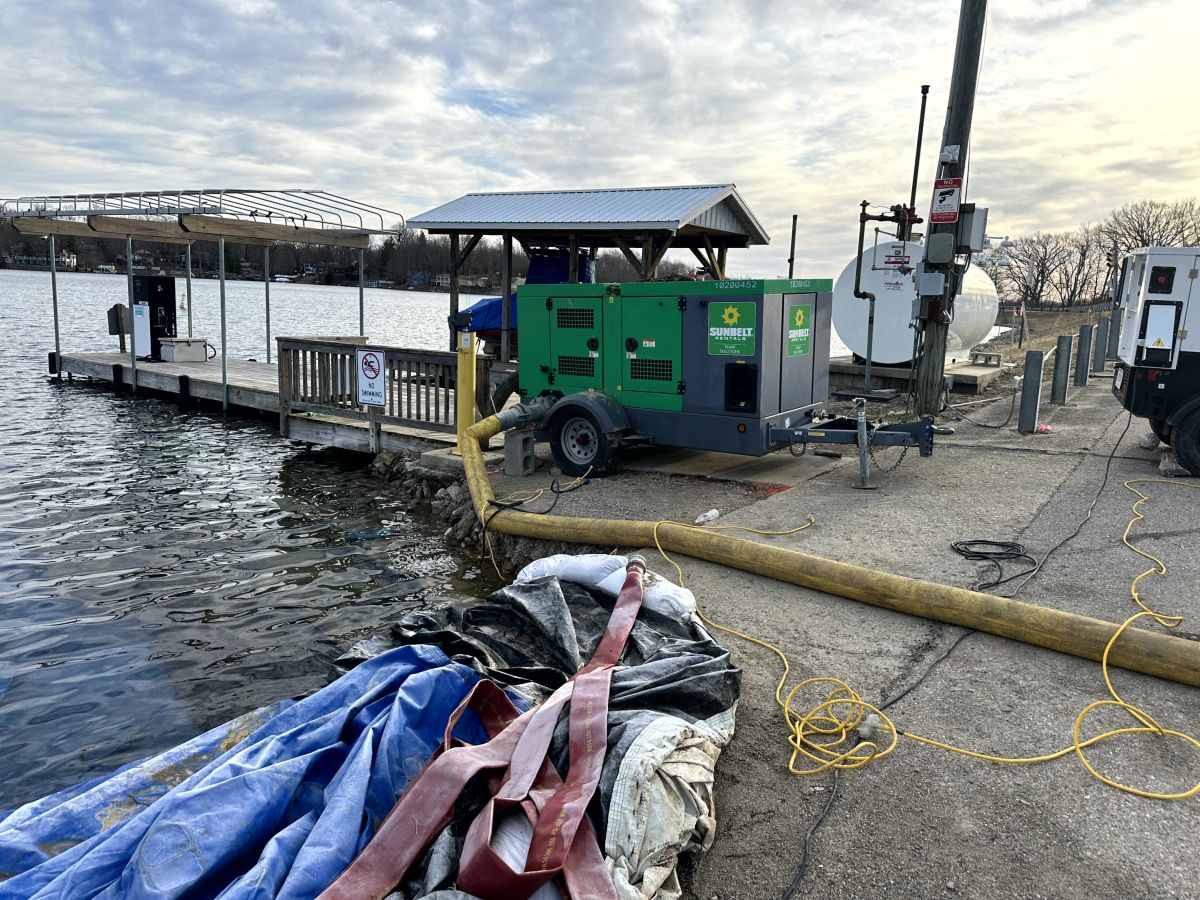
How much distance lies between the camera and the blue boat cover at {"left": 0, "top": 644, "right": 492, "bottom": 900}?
10.3 ft

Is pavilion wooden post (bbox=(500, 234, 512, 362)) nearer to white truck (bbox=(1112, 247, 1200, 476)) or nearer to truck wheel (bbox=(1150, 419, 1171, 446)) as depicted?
white truck (bbox=(1112, 247, 1200, 476))

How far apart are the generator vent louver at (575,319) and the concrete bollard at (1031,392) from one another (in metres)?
6.13

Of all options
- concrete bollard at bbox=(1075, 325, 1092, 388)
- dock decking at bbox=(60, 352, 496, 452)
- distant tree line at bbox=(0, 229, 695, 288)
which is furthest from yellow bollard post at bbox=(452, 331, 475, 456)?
distant tree line at bbox=(0, 229, 695, 288)

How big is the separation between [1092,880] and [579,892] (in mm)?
1921

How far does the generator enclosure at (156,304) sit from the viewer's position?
853 inches

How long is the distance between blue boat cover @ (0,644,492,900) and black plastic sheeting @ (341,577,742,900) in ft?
1.13

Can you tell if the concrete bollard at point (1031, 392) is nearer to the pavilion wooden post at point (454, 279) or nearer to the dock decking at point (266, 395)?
the dock decking at point (266, 395)

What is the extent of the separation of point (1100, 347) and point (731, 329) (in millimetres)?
17061

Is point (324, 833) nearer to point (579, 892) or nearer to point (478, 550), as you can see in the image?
point (579, 892)

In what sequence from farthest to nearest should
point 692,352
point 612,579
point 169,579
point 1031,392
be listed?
point 1031,392, point 692,352, point 169,579, point 612,579

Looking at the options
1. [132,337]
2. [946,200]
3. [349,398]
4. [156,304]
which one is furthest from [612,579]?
[156,304]

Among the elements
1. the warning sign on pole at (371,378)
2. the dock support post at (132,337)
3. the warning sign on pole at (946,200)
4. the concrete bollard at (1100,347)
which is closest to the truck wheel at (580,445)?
the warning sign on pole at (371,378)

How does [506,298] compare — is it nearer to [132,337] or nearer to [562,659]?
[132,337]

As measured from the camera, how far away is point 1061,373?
15398 mm
